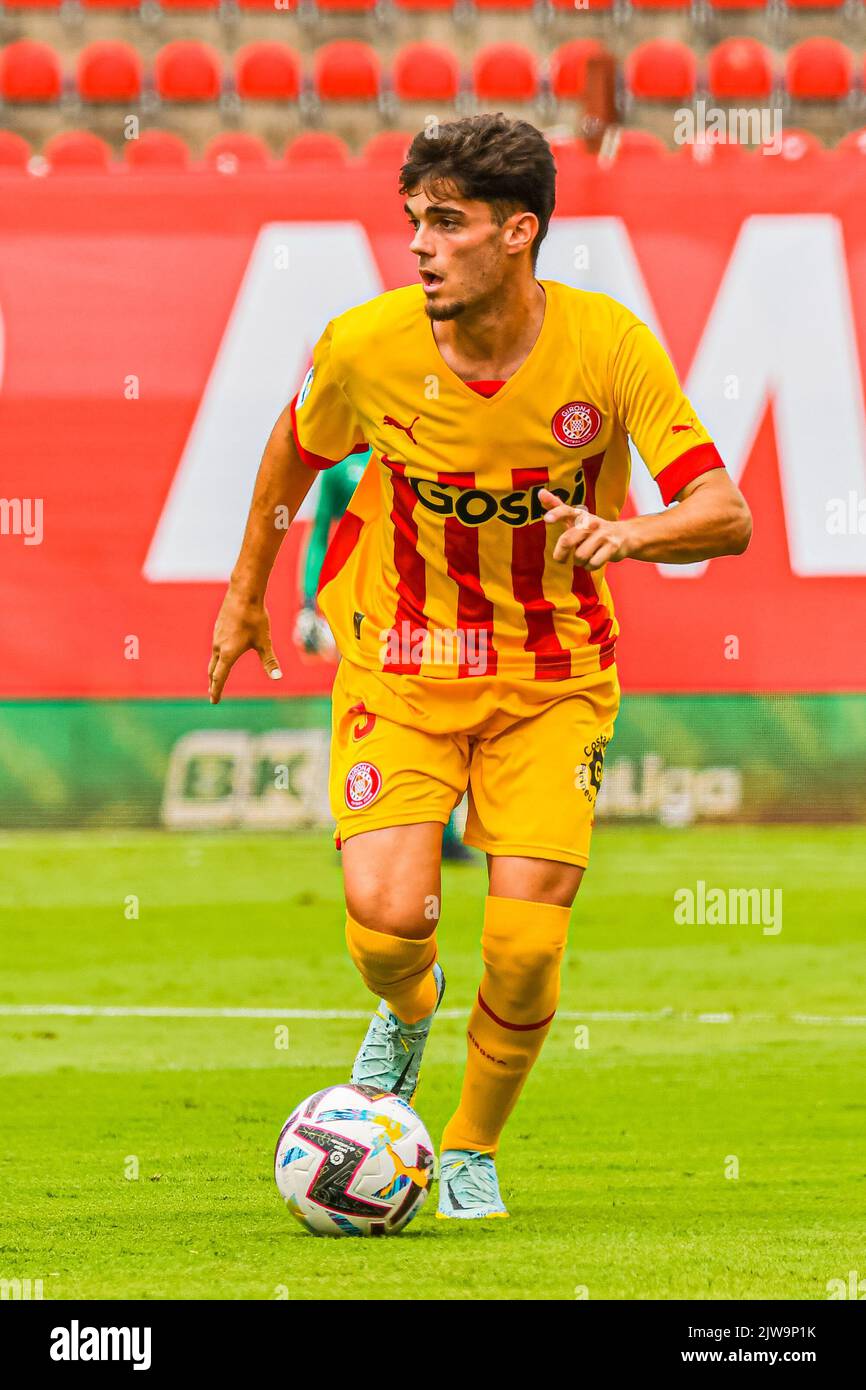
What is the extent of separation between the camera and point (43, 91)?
47.7 ft

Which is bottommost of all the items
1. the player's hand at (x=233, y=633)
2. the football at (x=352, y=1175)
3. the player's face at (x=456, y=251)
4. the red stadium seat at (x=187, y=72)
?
the football at (x=352, y=1175)

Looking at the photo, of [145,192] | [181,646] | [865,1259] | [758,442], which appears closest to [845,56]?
[758,442]

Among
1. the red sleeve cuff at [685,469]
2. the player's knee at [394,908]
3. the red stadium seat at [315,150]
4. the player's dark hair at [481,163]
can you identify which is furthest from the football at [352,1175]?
the red stadium seat at [315,150]

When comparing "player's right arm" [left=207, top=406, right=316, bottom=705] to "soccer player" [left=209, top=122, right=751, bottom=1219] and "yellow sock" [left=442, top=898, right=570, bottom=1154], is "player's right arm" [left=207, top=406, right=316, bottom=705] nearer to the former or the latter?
"soccer player" [left=209, top=122, right=751, bottom=1219]

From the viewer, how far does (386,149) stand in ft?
43.6

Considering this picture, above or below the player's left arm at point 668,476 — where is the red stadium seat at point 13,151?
above

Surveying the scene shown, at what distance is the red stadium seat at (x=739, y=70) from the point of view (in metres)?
14.3

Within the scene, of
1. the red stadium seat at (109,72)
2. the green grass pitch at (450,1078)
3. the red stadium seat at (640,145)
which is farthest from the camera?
the red stadium seat at (109,72)

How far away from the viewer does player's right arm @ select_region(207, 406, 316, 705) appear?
4.74 meters

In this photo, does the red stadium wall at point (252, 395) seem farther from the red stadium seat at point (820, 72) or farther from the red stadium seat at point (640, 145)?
the red stadium seat at point (820, 72)

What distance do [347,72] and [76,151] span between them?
1.94 m

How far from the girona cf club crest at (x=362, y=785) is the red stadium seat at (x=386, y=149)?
7.82 metres

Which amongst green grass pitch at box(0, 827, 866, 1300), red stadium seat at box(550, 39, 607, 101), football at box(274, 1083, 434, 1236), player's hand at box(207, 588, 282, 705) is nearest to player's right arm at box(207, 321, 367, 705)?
player's hand at box(207, 588, 282, 705)

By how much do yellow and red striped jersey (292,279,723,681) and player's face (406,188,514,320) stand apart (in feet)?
0.56
